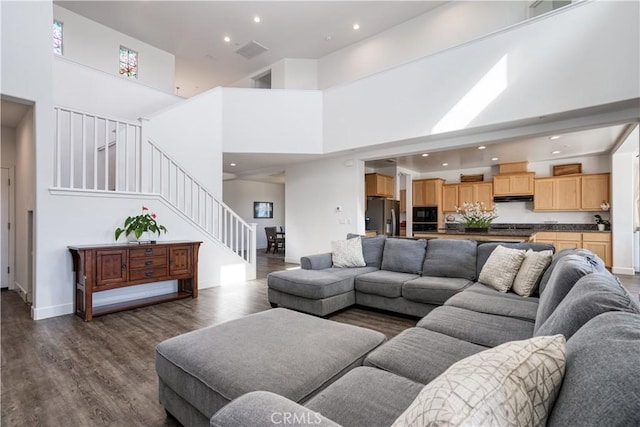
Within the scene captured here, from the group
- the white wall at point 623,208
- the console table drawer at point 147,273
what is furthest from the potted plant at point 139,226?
the white wall at point 623,208

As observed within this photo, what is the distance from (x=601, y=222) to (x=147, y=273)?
8774 millimetres

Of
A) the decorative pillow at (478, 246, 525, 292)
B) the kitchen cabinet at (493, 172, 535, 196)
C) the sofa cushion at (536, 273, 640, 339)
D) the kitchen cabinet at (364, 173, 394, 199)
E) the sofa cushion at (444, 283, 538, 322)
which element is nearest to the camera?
the sofa cushion at (536, 273, 640, 339)

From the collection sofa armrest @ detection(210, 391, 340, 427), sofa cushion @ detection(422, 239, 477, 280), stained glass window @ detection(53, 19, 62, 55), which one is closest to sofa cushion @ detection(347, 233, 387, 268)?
sofa cushion @ detection(422, 239, 477, 280)

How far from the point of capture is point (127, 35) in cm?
693

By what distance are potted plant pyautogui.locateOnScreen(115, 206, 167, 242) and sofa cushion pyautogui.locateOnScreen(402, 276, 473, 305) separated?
3445 mm

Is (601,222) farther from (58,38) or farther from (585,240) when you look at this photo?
(58,38)

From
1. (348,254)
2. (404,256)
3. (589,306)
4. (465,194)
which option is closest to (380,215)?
(465,194)

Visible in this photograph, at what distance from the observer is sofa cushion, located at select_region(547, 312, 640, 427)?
1.86 feet

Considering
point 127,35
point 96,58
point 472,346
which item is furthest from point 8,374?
point 127,35

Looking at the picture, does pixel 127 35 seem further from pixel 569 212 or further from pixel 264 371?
pixel 569 212

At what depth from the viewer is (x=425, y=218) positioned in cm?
865

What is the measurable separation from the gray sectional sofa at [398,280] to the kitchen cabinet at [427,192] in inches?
194

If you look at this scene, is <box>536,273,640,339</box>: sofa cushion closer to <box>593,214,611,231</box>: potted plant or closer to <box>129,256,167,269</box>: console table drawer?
<box>129,256,167,269</box>: console table drawer

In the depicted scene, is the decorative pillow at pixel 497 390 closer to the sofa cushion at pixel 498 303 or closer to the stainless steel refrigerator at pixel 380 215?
the sofa cushion at pixel 498 303
